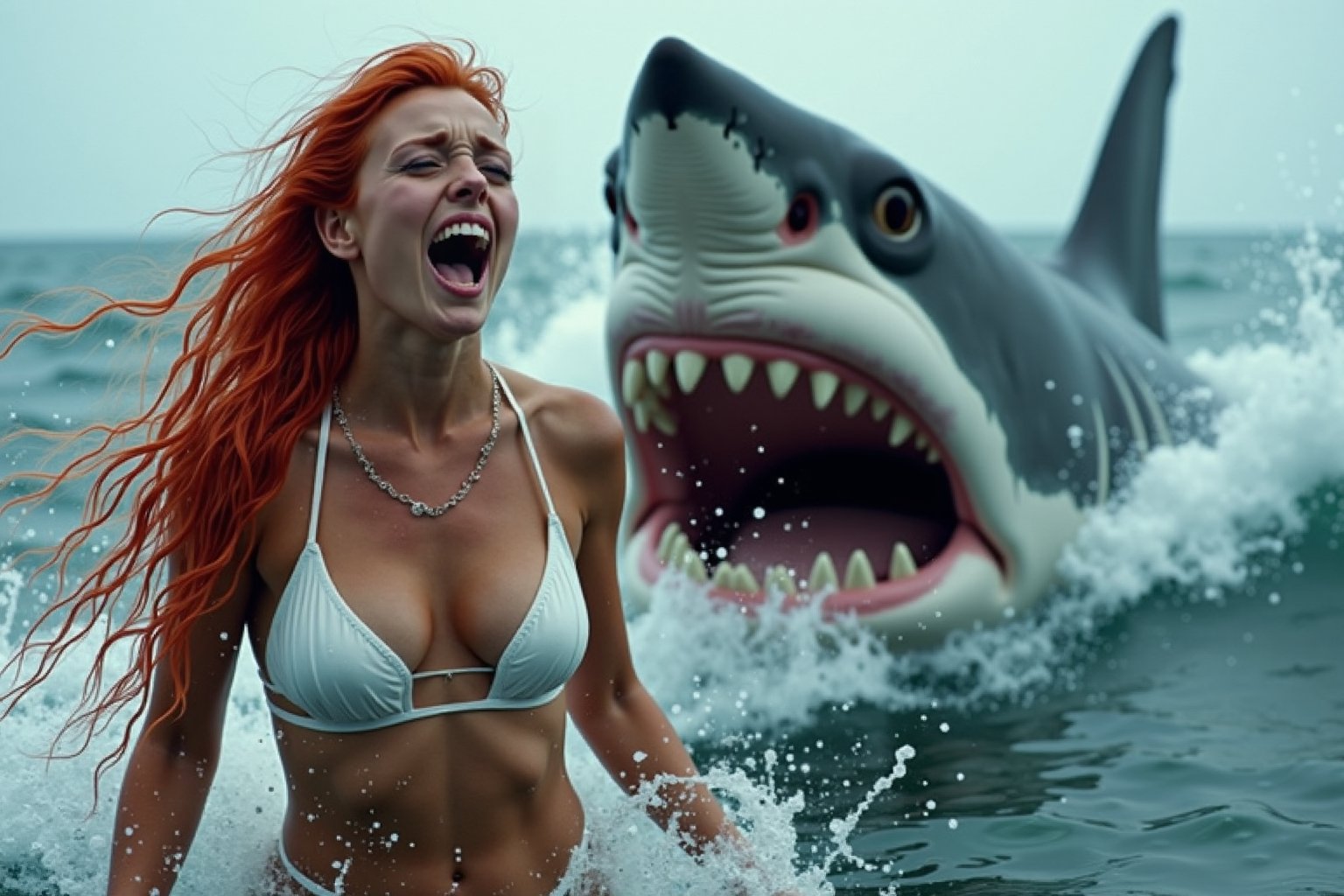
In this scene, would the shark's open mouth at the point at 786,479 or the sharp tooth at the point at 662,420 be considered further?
the sharp tooth at the point at 662,420

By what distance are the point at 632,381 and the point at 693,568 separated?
1.73 ft

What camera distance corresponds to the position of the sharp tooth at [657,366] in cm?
→ 445

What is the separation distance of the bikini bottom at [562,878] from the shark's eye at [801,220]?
2210 mm

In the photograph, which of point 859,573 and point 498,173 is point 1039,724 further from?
point 498,173

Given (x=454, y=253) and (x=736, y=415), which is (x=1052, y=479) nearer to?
(x=736, y=415)

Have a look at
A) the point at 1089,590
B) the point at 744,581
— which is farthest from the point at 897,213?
the point at 1089,590

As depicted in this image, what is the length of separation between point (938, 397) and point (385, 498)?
2422 mm

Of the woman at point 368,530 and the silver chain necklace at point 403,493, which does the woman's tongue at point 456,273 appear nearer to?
the woman at point 368,530

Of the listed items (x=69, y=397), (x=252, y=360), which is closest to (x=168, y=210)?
(x=252, y=360)

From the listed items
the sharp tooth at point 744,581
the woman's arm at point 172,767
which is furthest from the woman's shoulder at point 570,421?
the sharp tooth at point 744,581

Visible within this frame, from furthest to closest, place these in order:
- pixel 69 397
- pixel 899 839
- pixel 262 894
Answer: pixel 69 397 < pixel 899 839 < pixel 262 894

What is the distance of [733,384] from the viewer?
4391 millimetres

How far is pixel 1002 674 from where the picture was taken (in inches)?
180

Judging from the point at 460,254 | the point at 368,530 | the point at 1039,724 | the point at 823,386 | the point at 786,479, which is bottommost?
the point at 1039,724
